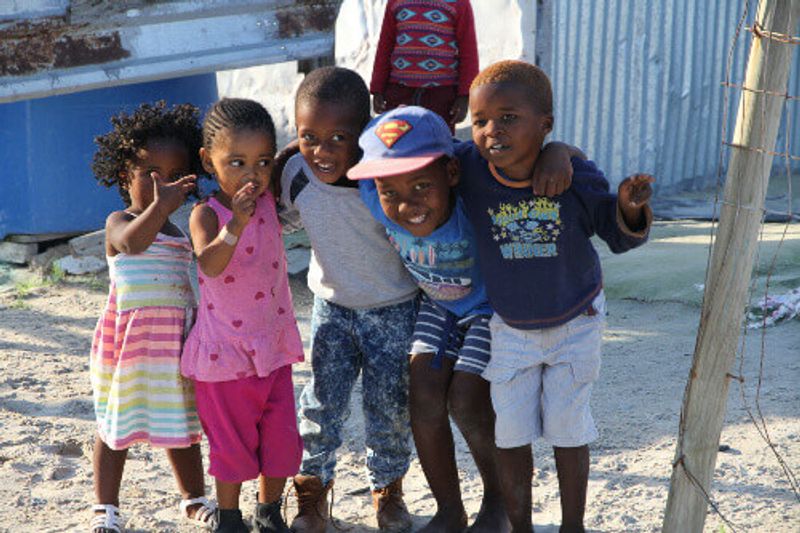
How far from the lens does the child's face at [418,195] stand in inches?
118

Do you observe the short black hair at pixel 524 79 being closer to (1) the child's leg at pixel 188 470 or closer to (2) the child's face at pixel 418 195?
(2) the child's face at pixel 418 195

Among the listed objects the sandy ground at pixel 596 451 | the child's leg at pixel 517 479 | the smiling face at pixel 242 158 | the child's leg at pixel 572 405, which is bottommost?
the sandy ground at pixel 596 451

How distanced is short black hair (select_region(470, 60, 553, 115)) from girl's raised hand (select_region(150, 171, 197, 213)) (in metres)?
0.89

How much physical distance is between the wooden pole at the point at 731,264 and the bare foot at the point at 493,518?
541mm

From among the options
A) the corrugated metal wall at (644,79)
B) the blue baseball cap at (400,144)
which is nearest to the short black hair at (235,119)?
the blue baseball cap at (400,144)

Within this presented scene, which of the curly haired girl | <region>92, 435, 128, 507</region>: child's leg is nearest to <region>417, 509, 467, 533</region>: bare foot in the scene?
the curly haired girl

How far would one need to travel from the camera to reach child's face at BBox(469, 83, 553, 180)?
2855mm

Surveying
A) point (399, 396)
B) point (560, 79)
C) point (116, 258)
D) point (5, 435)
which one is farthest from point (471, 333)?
point (560, 79)

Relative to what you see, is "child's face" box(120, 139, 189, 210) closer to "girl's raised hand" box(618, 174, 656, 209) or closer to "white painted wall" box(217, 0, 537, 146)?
"girl's raised hand" box(618, 174, 656, 209)

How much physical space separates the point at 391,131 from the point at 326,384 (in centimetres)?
82

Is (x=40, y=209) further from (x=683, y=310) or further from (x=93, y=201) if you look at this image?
(x=683, y=310)

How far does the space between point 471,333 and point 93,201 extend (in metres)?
4.34

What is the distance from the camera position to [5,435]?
13.6ft

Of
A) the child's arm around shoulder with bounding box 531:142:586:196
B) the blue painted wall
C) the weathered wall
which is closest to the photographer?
the child's arm around shoulder with bounding box 531:142:586:196
